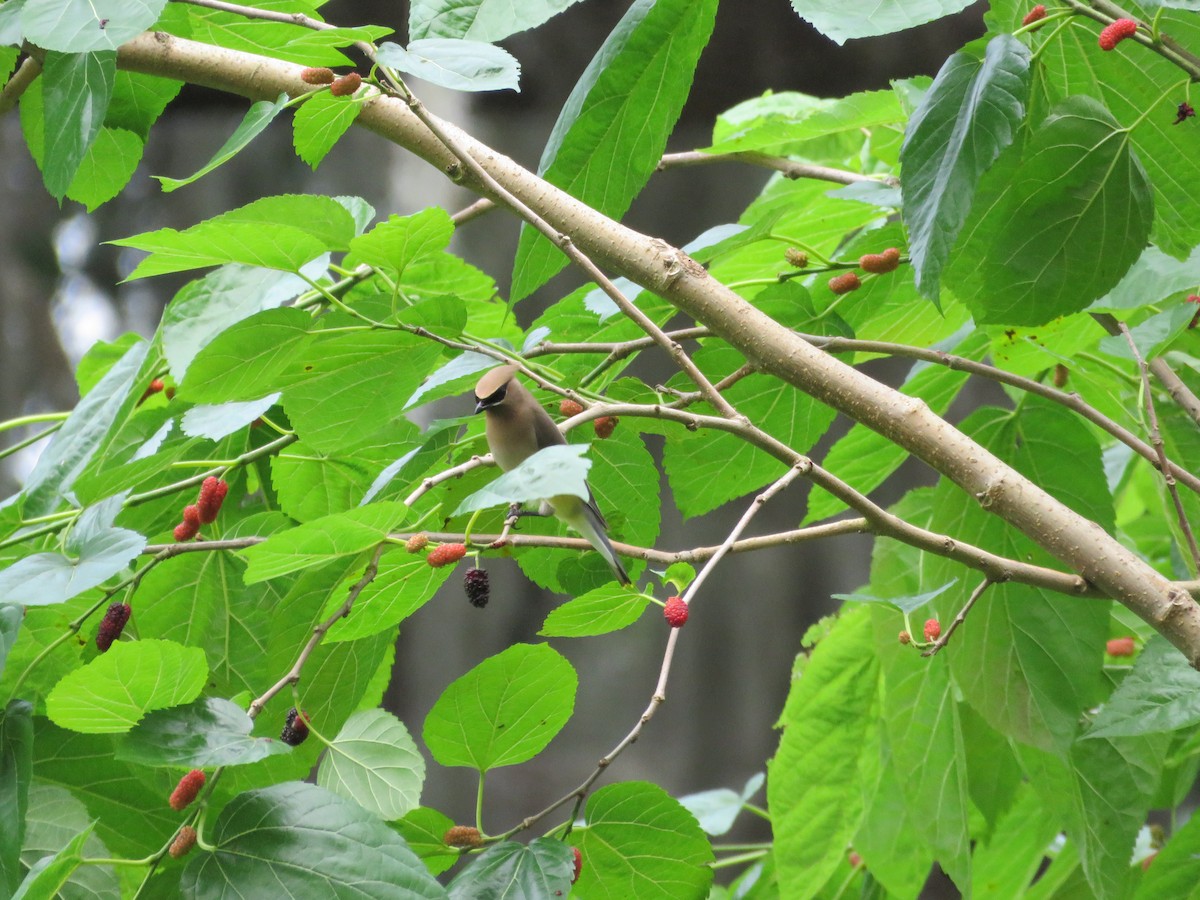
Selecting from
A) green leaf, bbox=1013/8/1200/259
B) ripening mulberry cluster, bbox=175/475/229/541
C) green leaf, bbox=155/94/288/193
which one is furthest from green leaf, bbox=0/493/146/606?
green leaf, bbox=1013/8/1200/259

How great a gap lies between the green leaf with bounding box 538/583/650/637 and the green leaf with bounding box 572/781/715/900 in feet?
0.52

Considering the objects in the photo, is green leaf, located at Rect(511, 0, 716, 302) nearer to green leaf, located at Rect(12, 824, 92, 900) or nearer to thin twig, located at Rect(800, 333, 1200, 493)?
thin twig, located at Rect(800, 333, 1200, 493)

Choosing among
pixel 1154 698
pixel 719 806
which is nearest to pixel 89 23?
pixel 1154 698

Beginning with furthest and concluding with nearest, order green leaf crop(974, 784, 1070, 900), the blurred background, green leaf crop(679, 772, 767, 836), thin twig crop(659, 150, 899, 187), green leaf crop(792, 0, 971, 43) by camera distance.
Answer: the blurred background < green leaf crop(679, 772, 767, 836) < green leaf crop(974, 784, 1070, 900) < thin twig crop(659, 150, 899, 187) < green leaf crop(792, 0, 971, 43)

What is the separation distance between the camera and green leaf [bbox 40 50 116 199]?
755 mm

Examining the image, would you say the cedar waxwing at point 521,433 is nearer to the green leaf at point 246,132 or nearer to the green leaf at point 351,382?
the green leaf at point 351,382

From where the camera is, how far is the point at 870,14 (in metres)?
0.59

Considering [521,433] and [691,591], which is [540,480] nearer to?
[691,591]

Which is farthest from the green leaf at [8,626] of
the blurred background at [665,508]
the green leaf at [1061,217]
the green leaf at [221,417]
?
the blurred background at [665,508]

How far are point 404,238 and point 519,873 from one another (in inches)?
15.8

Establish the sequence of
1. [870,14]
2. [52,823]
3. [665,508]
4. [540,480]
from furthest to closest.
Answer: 1. [665,508]
2. [52,823]
3. [870,14]
4. [540,480]

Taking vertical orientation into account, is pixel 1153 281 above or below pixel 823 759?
above

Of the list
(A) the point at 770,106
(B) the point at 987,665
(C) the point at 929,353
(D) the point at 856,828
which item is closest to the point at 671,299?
(C) the point at 929,353

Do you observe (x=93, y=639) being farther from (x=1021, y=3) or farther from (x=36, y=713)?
(x=1021, y=3)
